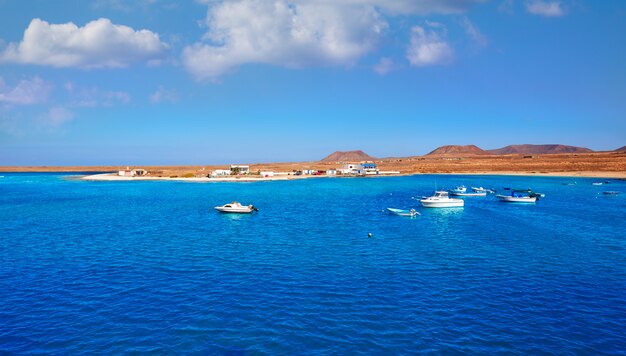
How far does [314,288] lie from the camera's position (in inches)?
1250

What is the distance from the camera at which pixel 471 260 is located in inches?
1588

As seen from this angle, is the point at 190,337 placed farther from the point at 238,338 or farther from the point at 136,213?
the point at 136,213

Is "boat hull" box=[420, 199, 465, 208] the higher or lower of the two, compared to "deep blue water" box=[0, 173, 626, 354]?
higher

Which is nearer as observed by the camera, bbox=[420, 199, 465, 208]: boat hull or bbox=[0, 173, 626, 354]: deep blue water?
bbox=[0, 173, 626, 354]: deep blue water

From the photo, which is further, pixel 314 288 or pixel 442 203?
pixel 442 203

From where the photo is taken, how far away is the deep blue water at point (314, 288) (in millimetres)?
23328

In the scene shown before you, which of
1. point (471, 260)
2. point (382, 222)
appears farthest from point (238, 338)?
point (382, 222)

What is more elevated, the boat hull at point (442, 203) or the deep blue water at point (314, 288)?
the boat hull at point (442, 203)

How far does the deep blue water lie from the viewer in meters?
23.3

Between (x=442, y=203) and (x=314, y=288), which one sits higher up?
(x=442, y=203)

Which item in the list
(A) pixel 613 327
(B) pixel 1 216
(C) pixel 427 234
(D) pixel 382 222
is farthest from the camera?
(B) pixel 1 216

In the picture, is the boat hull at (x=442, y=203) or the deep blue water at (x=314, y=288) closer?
the deep blue water at (x=314, y=288)

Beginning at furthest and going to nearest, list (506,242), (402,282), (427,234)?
(427,234), (506,242), (402,282)

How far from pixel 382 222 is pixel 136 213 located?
48561 mm
